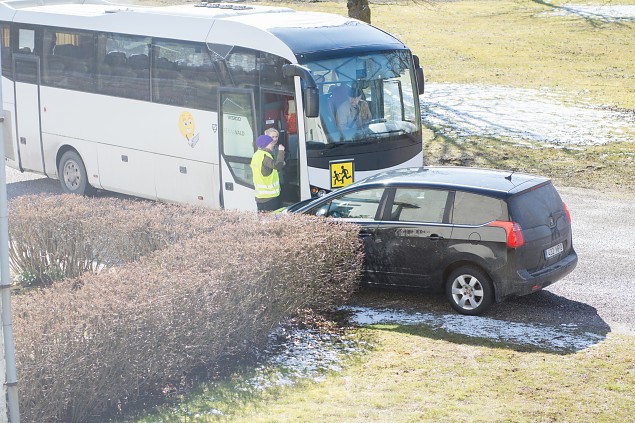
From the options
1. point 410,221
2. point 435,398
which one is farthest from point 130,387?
point 410,221

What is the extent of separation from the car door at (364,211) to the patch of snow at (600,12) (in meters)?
34.5

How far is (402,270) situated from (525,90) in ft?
62.6

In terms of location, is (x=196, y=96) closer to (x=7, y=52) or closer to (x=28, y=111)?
(x=28, y=111)

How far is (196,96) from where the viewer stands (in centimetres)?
1683

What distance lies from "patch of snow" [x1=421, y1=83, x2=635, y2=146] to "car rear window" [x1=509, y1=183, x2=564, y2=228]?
11.1 metres

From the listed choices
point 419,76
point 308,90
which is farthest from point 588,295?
point 419,76

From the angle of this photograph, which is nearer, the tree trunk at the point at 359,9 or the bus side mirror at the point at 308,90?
the bus side mirror at the point at 308,90

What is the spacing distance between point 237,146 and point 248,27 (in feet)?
6.05

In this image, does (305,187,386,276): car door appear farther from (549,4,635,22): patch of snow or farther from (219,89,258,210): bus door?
(549,4,635,22): patch of snow

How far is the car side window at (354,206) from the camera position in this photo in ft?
41.9

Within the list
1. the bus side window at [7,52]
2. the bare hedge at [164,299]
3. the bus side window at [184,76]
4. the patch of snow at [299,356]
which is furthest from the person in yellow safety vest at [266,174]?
the bus side window at [7,52]

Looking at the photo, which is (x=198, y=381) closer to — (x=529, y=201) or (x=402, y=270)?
(x=402, y=270)

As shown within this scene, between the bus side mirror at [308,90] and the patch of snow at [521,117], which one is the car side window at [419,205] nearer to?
the bus side mirror at [308,90]

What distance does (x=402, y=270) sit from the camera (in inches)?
488
